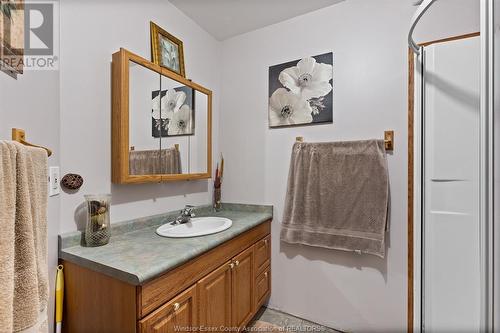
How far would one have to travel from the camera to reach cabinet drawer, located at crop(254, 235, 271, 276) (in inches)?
68.0

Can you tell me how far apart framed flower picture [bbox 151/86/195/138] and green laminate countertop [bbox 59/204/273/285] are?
0.59m

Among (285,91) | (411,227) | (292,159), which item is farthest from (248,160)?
(411,227)

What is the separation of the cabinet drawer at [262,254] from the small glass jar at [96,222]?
983mm

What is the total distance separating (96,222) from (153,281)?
0.46m

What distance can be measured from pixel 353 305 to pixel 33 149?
197cm

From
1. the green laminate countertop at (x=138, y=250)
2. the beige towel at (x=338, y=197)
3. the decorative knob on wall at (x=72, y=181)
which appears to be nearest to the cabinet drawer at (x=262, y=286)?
the beige towel at (x=338, y=197)

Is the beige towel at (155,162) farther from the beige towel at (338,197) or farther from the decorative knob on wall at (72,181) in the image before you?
the beige towel at (338,197)

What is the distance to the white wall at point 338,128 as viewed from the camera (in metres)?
1.53

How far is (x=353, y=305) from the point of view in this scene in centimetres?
166

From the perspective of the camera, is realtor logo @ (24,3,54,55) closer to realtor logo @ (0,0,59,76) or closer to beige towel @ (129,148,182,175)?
→ realtor logo @ (0,0,59,76)

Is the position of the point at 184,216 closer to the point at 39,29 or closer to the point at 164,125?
the point at 164,125

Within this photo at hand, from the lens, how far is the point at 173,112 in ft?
5.44

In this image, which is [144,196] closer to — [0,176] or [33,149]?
[33,149]

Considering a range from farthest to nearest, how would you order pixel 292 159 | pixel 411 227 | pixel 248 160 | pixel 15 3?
pixel 248 160 < pixel 292 159 < pixel 411 227 < pixel 15 3
